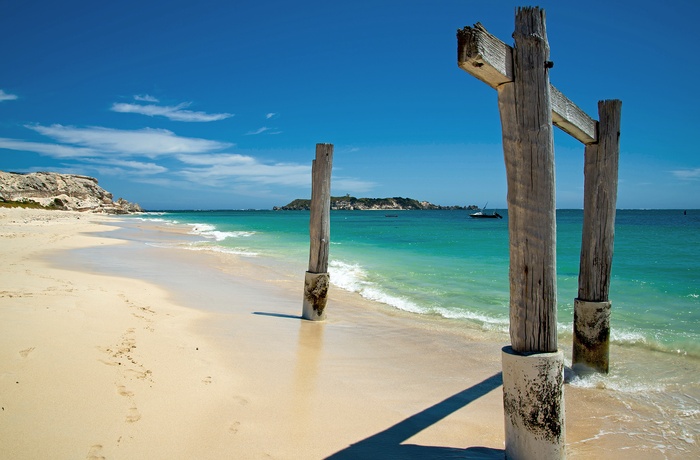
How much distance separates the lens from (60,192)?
72688 millimetres

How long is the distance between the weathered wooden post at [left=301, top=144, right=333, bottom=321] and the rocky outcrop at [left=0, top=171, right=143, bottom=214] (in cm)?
6086

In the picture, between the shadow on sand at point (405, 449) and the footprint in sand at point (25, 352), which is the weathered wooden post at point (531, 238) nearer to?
the shadow on sand at point (405, 449)

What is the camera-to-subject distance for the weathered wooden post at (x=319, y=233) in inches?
262

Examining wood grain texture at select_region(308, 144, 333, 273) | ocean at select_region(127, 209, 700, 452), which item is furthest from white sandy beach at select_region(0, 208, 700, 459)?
wood grain texture at select_region(308, 144, 333, 273)

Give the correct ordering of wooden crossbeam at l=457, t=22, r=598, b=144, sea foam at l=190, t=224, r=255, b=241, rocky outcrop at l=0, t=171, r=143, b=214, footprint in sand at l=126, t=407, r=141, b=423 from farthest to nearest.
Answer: rocky outcrop at l=0, t=171, r=143, b=214 → sea foam at l=190, t=224, r=255, b=241 → footprint in sand at l=126, t=407, r=141, b=423 → wooden crossbeam at l=457, t=22, r=598, b=144

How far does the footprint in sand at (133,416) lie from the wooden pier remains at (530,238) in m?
2.52

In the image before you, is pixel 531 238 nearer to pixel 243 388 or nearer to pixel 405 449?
pixel 405 449

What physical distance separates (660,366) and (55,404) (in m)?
6.30

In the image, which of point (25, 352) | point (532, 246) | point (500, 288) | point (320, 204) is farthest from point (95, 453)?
point (500, 288)

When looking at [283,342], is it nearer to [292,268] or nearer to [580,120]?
[580,120]

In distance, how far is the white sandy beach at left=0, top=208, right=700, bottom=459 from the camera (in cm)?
289

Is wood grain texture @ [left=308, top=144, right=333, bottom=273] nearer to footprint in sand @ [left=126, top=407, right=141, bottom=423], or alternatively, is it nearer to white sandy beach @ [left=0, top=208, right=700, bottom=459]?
white sandy beach @ [left=0, top=208, right=700, bottom=459]

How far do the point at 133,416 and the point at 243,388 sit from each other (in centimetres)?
99

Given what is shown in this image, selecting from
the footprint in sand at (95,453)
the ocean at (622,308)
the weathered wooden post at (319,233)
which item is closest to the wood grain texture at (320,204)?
the weathered wooden post at (319,233)
